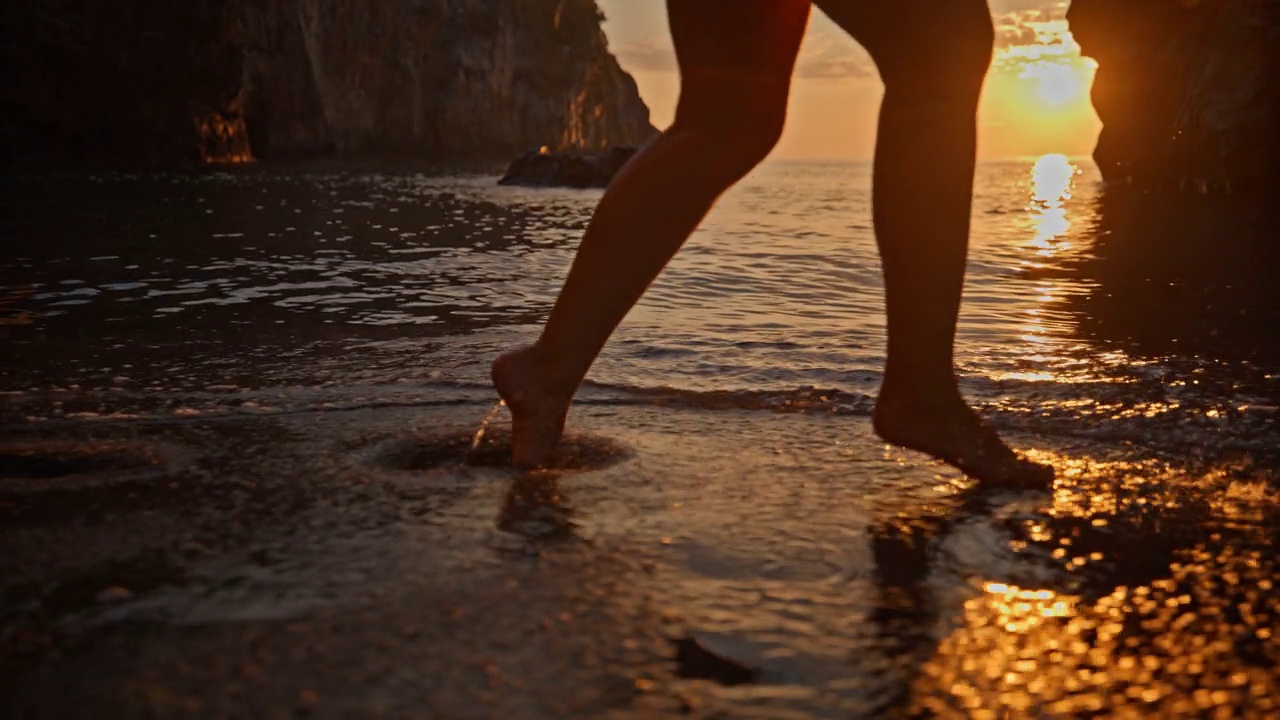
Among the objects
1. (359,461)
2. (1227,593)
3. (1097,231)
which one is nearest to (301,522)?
(359,461)

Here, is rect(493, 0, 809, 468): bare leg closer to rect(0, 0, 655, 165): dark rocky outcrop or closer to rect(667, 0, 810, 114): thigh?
rect(667, 0, 810, 114): thigh

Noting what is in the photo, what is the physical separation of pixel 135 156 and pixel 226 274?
2794 centimetres

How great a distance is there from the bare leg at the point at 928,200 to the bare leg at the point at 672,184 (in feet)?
0.48

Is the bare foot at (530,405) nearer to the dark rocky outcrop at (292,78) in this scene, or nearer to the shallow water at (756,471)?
the shallow water at (756,471)

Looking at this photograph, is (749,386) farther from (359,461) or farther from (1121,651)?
(1121,651)

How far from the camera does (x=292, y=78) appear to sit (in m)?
43.9

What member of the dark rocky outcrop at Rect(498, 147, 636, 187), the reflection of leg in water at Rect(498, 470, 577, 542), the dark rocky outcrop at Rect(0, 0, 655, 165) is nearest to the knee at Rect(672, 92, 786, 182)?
the reflection of leg in water at Rect(498, 470, 577, 542)

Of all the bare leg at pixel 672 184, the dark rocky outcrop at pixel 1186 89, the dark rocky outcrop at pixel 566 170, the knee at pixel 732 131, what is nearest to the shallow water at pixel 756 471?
the bare leg at pixel 672 184

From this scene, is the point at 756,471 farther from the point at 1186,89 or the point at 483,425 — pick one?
the point at 1186,89

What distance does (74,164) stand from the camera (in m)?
27.0

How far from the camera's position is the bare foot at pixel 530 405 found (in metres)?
1.80

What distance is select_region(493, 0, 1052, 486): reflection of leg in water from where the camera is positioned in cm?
168

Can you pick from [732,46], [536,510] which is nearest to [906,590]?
[536,510]

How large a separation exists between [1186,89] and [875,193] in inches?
858
